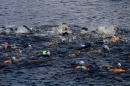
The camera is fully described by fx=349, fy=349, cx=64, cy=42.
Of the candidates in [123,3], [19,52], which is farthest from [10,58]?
[123,3]

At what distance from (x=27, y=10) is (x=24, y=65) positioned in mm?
25523

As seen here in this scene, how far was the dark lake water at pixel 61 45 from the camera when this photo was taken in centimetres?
2866

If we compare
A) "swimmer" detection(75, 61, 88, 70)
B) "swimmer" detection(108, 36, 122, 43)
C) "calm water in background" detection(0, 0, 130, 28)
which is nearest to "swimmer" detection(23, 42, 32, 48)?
"swimmer" detection(75, 61, 88, 70)

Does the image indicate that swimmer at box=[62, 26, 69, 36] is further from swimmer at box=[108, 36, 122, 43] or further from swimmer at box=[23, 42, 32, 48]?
swimmer at box=[23, 42, 32, 48]

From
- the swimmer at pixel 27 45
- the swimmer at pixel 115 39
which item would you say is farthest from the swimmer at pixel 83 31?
the swimmer at pixel 27 45

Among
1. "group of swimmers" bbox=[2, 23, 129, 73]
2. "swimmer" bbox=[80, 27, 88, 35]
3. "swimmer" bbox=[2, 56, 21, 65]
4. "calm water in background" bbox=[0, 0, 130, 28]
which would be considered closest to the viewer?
"group of swimmers" bbox=[2, 23, 129, 73]

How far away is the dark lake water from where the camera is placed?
28656 millimetres

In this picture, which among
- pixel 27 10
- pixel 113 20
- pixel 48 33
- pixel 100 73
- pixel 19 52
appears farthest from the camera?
pixel 27 10

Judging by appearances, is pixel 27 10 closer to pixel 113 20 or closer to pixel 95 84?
pixel 113 20

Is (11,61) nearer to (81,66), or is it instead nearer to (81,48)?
(81,66)

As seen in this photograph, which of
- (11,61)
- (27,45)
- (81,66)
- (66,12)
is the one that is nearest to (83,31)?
(27,45)

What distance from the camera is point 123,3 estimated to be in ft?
190

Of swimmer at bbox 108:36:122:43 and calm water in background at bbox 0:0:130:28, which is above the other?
calm water in background at bbox 0:0:130:28

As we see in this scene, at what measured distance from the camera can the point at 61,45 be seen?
3697cm
